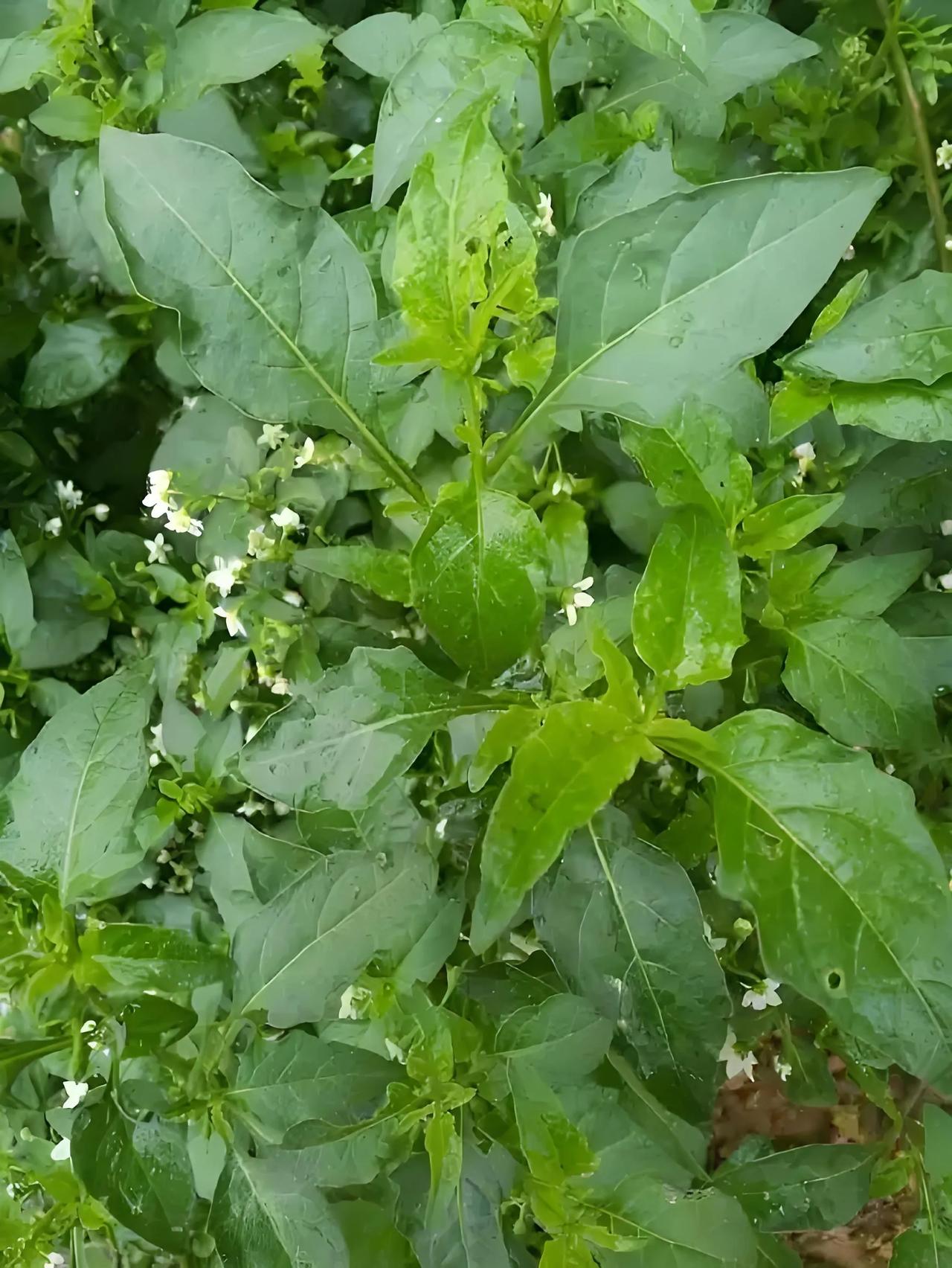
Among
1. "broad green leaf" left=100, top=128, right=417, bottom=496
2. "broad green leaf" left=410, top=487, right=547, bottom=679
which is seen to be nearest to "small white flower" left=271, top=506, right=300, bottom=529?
"broad green leaf" left=100, top=128, right=417, bottom=496

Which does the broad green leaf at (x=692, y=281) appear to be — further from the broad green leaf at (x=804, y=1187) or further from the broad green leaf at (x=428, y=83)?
the broad green leaf at (x=804, y=1187)

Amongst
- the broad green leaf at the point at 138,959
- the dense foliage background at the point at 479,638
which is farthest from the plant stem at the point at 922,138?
the broad green leaf at the point at 138,959

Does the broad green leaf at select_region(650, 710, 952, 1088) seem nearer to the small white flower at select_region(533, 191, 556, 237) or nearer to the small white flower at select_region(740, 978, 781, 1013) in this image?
the small white flower at select_region(740, 978, 781, 1013)

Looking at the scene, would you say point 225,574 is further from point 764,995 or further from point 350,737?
point 764,995

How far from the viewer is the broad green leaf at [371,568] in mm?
629

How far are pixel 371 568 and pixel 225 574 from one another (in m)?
0.18

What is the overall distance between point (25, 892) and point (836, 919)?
0.54m

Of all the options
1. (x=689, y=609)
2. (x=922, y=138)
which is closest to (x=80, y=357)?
(x=689, y=609)

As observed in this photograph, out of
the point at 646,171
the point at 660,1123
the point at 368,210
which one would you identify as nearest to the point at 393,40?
the point at 368,210

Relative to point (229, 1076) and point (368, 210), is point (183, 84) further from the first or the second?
point (229, 1076)

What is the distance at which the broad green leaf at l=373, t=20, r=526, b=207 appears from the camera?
638 mm

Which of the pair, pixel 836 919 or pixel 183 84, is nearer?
pixel 836 919

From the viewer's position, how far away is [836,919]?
0.53 metres

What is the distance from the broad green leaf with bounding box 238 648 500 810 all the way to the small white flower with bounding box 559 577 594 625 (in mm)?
131
